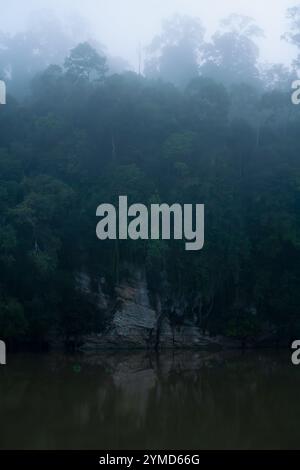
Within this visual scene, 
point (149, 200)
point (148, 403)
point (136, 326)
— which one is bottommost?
point (148, 403)

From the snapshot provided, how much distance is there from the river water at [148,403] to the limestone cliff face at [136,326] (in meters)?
1.31

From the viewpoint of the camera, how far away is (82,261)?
59.9 ft

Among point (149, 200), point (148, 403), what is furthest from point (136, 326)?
point (148, 403)

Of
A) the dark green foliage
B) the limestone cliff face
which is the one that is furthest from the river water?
the dark green foliage

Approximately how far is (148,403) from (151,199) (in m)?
9.14

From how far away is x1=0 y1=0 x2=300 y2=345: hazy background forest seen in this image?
17281 mm

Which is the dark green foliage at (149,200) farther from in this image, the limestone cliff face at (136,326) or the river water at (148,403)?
the river water at (148,403)

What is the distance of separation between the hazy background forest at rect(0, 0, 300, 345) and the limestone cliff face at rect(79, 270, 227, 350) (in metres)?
0.21

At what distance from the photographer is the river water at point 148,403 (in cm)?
778

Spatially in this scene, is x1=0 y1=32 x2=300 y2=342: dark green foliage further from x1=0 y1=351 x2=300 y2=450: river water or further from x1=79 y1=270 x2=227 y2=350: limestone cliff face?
x1=0 y1=351 x2=300 y2=450: river water

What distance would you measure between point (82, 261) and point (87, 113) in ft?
20.3

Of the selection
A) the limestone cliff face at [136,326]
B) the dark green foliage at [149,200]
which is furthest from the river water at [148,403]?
the dark green foliage at [149,200]

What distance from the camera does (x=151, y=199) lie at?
60.8 ft

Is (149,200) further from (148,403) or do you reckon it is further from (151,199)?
(148,403)
